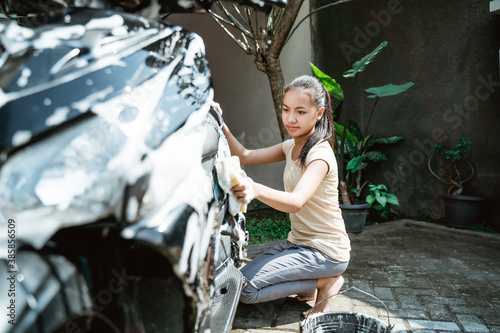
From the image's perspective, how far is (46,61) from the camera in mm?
660

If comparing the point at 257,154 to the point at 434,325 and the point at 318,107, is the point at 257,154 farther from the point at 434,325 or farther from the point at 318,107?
the point at 434,325

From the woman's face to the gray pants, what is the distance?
599 millimetres

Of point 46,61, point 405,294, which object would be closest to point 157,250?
point 46,61

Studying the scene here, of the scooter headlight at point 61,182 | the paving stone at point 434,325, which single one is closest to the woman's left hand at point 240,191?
the scooter headlight at point 61,182

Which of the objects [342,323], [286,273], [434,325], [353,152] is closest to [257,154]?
[286,273]

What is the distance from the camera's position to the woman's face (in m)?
1.83

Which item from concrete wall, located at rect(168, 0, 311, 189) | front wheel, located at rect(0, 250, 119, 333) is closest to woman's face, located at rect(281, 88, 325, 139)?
front wheel, located at rect(0, 250, 119, 333)

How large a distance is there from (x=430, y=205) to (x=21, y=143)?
4380 millimetres

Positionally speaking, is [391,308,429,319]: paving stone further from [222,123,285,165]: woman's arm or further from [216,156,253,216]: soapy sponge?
[216,156,253,216]: soapy sponge

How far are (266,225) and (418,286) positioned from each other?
6.35 feet

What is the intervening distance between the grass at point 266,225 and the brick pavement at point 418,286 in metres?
0.43

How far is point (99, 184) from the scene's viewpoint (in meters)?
0.59

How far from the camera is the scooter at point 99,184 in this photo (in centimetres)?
57

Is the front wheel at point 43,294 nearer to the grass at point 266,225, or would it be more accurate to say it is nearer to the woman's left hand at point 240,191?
the woman's left hand at point 240,191
